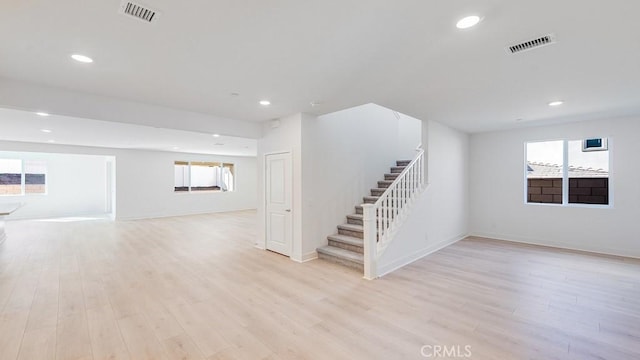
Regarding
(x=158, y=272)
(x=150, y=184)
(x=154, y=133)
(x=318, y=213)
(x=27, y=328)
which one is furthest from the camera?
(x=150, y=184)

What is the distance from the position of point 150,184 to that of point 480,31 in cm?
1093

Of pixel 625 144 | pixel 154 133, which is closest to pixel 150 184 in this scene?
pixel 154 133

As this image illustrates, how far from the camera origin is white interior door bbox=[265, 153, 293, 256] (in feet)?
16.6

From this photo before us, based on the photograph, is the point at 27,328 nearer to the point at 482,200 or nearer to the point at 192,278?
the point at 192,278

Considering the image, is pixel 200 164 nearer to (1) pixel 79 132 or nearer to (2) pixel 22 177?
(1) pixel 79 132

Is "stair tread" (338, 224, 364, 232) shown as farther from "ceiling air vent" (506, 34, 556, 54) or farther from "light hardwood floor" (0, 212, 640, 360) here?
"ceiling air vent" (506, 34, 556, 54)

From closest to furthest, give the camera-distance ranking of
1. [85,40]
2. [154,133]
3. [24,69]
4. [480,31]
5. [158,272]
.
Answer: [480,31] < [85,40] < [24,69] < [158,272] < [154,133]

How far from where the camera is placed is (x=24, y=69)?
2.88 m

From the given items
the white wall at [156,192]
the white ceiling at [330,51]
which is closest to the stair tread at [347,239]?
the white ceiling at [330,51]

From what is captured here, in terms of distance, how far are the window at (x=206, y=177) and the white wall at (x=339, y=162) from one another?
797cm

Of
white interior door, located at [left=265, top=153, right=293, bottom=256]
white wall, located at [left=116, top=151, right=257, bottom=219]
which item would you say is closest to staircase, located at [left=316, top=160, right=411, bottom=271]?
white interior door, located at [left=265, top=153, right=293, bottom=256]

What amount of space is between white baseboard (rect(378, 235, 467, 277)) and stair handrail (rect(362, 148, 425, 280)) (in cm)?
25

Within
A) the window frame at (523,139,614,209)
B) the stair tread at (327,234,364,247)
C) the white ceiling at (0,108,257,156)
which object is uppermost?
the white ceiling at (0,108,257,156)

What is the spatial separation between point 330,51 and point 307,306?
8.71ft
